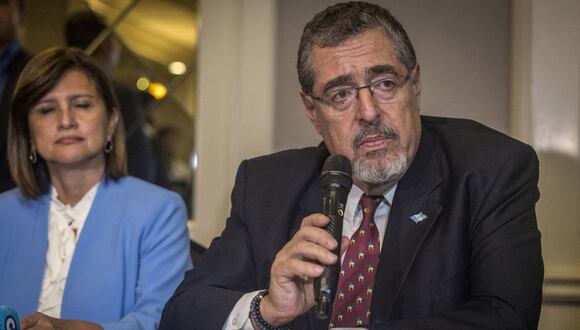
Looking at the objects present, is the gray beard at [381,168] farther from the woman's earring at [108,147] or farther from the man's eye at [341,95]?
the woman's earring at [108,147]

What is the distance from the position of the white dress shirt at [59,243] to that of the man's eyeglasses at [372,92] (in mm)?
1054

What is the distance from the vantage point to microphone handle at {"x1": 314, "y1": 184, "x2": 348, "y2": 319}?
1.26m

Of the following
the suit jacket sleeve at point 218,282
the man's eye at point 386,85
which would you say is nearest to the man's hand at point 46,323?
the suit jacket sleeve at point 218,282

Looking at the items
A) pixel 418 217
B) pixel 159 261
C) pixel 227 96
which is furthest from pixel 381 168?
pixel 227 96

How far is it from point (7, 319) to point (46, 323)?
0.41 meters

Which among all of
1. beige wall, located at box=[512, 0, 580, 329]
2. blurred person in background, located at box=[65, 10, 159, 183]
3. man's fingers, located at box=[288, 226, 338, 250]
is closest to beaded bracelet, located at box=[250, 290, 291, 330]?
man's fingers, located at box=[288, 226, 338, 250]

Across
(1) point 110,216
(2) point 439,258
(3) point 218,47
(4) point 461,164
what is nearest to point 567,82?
(4) point 461,164

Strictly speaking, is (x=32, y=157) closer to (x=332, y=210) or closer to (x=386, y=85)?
(x=386, y=85)

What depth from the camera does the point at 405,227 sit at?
1.89 metres

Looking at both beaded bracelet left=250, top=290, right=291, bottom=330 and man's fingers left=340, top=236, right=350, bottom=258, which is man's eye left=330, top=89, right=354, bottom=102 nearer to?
man's fingers left=340, top=236, right=350, bottom=258

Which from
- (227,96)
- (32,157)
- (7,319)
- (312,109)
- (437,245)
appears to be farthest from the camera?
(227,96)

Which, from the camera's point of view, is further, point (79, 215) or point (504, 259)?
point (79, 215)

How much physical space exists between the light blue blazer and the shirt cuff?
1.71ft

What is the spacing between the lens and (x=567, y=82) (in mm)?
2711
